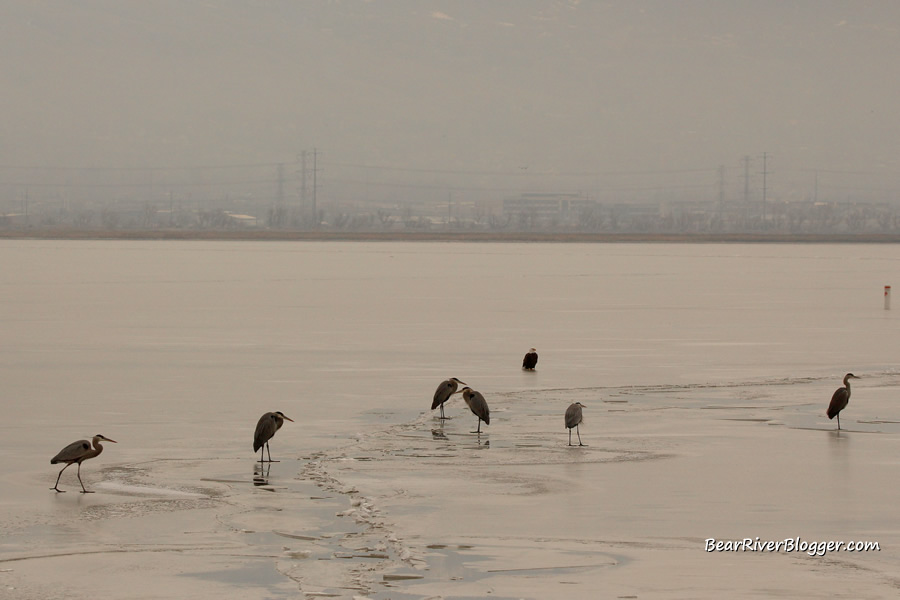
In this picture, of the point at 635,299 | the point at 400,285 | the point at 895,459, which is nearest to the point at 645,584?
the point at 895,459

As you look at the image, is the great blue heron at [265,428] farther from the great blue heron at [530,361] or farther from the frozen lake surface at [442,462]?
the great blue heron at [530,361]

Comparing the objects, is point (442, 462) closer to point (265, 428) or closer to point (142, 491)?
point (265, 428)

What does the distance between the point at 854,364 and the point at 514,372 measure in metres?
7.35

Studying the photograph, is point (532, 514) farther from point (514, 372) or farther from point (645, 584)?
point (514, 372)

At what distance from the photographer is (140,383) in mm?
23828

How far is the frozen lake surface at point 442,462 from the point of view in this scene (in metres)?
11.1

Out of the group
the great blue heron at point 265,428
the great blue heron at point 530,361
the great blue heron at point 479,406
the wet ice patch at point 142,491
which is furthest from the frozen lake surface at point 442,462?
the great blue heron at point 530,361

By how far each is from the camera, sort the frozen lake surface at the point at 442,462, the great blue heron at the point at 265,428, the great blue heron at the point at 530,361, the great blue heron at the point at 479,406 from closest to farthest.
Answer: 1. the frozen lake surface at the point at 442,462
2. the great blue heron at the point at 265,428
3. the great blue heron at the point at 479,406
4. the great blue heron at the point at 530,361

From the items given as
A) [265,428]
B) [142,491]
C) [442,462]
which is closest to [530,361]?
[442,462]

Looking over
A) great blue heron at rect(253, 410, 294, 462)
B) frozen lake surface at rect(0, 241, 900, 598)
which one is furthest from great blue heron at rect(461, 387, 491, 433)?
great blue heron at rect(253, 410, 294, 462)

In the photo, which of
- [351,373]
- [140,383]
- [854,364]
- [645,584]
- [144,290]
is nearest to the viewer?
[645,584]

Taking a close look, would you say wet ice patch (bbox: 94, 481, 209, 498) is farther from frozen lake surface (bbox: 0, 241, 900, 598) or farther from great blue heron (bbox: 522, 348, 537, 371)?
great blue heron (bbox: 522, 348, 537, 371)

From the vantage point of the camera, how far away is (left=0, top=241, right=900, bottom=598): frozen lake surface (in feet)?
36.3

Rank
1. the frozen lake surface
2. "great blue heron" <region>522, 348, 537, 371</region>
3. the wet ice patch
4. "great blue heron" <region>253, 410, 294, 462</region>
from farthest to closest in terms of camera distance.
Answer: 1. "great blue heron" <region>522, 348, 537, 371</region>
2. "great blue heron" <region>253, 410, 294, 462</region>
3. the wet ice patch
4. the frozen lake surface
